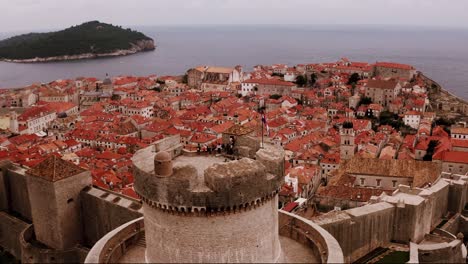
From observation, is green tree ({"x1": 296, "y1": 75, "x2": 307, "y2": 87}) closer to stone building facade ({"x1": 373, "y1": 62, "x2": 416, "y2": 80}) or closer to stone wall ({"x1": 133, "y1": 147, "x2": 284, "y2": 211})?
stone building facade ({"x1": 373, "y1": 62, "x2": 416, "y2": 80})

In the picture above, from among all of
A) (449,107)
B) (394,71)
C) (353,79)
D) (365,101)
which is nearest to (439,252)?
(365,101)

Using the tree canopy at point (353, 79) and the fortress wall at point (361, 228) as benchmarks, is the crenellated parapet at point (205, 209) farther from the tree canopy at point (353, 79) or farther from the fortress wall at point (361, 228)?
the tree canopy at point (353, 79)

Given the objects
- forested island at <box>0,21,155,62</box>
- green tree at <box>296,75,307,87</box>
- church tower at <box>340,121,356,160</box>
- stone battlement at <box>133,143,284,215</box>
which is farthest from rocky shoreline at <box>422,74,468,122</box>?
forested island at <box>0,21,155,62</box>

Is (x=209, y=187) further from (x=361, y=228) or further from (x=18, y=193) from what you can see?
(x=18, y=193)

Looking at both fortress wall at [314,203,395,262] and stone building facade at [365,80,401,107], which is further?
stone building facade at [365,80,401,107]

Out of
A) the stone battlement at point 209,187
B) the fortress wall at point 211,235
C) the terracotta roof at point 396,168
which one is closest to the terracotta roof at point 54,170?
the fortress wall at point 211,235

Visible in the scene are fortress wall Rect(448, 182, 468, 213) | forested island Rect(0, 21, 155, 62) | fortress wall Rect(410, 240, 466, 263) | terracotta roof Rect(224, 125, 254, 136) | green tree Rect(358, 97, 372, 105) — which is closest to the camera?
terracotta roof Rect(224, 125, 254, 136)

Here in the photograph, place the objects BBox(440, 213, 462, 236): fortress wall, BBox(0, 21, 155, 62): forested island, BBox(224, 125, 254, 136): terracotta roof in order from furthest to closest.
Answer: BBox(0, 21, 155, 62): forested island
BBox(440, 213, 462, 236): fortress wall
BBox(224, 125, 254, 136): terracotta roof
